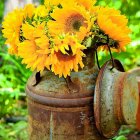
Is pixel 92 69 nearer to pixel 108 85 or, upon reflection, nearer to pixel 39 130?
pixel 108 85

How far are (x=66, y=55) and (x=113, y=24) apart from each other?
0.31 m

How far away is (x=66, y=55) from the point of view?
2.46 meters

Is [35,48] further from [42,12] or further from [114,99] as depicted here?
[114,99]

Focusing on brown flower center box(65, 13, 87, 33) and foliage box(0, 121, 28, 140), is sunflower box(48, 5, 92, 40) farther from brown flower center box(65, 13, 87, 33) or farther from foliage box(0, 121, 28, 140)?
foliage box(0, 121, 28, 140)

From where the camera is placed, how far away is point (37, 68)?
247 centimetres

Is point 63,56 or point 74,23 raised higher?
point 74,23

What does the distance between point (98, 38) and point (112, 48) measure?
22 cm

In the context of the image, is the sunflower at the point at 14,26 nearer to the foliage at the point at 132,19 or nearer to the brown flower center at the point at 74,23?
the brown flower center at the point at 74,23

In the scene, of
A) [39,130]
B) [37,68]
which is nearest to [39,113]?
[39,130]

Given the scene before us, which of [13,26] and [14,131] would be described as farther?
[14,131]

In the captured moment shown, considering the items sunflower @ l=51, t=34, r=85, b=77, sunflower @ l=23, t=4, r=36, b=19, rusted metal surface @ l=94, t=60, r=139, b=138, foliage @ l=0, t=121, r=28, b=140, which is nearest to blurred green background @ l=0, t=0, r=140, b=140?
foliage @ l=0, t=121, r=28, b=140

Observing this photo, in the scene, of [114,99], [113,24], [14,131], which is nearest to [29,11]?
[113,24]

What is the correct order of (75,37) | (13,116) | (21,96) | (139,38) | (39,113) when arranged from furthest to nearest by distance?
(139,38)
(21,96)
(13,116)
(39,113)
(75,37)

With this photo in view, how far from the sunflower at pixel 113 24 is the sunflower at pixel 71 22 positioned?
0.25 feet
